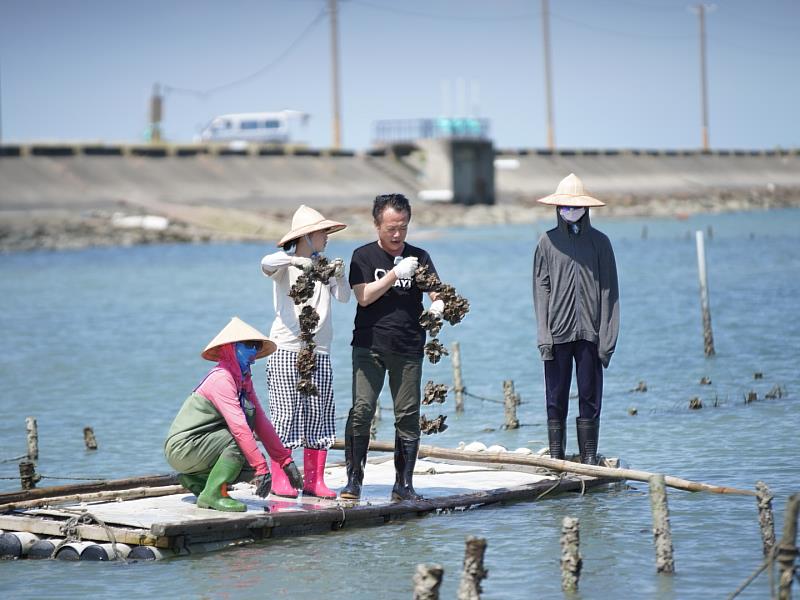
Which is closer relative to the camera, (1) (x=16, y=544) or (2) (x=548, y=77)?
(1) (x=16, y=544)

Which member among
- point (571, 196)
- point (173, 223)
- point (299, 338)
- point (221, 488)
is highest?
point (173, 223)

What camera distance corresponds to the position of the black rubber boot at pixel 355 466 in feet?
36.1

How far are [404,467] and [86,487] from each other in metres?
3.00

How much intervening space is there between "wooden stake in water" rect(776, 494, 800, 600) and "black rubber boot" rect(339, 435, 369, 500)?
376 cm

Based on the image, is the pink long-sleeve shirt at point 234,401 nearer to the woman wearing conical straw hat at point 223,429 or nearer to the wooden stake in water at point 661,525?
A: the woman wearing conical straw hat at point 223,429

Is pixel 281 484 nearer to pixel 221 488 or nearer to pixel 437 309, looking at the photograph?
pixel 221 488

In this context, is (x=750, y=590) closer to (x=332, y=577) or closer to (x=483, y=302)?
(x=332, y=577)

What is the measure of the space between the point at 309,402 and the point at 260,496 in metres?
0.79

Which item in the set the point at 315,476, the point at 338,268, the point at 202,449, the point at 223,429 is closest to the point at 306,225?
the point at 338,268

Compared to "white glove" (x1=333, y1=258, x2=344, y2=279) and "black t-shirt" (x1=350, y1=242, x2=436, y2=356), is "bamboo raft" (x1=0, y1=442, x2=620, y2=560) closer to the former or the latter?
"black t-shirt" (x1=350, y1=242, x2=436, y2=356)

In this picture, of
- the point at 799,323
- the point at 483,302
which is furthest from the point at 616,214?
the point at 799,323

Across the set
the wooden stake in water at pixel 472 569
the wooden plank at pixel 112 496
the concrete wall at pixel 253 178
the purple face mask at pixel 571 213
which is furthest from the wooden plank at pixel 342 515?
the concrete wall at pixel 253 178

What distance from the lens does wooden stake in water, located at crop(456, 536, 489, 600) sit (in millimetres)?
8031

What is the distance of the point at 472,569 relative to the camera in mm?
8070
